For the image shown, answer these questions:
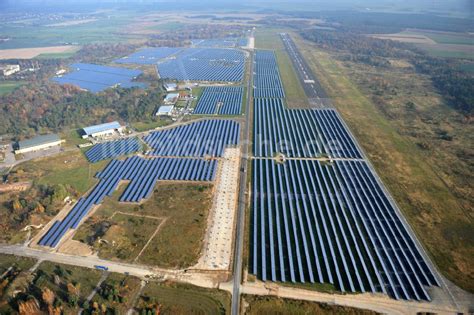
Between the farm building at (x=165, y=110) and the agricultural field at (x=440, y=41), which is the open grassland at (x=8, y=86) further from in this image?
the agricultural field at (x=440, y=41)

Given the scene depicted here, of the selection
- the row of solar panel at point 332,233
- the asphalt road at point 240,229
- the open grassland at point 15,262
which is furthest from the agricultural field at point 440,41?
the open grassland at point 15,262

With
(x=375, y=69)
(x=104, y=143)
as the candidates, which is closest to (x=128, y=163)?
(x=104, y=143)

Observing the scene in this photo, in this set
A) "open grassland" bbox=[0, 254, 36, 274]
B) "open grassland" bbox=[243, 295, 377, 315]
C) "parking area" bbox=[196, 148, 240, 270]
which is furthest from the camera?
"parking area" bbox=[196, 148, 240, 270]

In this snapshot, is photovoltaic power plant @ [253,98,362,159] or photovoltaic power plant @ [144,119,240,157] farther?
photovoltaic power plant @ [144,119,240,157]

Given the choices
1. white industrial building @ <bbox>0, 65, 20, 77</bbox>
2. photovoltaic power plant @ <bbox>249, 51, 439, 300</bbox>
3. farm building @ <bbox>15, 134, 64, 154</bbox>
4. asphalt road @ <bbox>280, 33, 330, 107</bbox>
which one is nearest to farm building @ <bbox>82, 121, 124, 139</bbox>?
farm building @ <bbox>15, 134, 64, 154</bbox>

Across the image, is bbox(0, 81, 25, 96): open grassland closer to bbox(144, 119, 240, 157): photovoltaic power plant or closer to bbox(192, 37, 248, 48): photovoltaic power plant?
bbox(144, 119, 240, 157): photovoltaic power plant

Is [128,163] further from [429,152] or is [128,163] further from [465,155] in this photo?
[465,155]

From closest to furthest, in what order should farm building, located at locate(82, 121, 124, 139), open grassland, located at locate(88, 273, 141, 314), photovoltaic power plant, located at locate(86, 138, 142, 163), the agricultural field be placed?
open grassland, located at locate(88, 273, 141, 314) < photovoltaic power plant, located at locate(86, 138, 142, 163) < farm building, located at locate(82, 121, 124, 139) < the agricultural field
